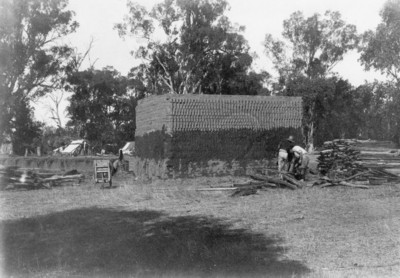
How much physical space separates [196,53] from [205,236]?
37334 mm

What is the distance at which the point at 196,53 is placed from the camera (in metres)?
45.6

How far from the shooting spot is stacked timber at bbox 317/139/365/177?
18594 mm

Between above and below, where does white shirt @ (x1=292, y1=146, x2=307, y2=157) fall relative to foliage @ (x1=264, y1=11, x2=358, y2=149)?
below

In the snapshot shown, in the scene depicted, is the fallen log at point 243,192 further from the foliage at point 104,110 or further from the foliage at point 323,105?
the foliage at point 104,110

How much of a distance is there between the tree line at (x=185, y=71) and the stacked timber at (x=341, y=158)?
19.4 metres

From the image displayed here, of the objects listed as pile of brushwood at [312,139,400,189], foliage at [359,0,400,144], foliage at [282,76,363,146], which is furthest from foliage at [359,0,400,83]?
pile of brushwood at [312,139,400,189]

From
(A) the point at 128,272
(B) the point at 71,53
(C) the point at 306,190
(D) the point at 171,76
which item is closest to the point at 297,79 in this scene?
(D) the point at 171,76

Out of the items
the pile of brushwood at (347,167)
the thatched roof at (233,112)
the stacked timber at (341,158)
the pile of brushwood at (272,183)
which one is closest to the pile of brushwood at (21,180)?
the thatched roof at (233,112)

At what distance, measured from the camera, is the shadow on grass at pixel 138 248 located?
7.37 meters

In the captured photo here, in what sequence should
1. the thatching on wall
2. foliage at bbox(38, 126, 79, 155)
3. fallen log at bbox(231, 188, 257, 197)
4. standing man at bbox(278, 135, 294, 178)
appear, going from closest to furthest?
fallen log at bbox(231, 188, 257, 197) → standing man at bbox(278, 135, 294, 178) → the thatching on wall → foliage at bbox(38, 126, 79, 155)

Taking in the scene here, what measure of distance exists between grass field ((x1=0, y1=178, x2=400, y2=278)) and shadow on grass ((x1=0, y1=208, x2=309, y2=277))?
Answer: 15 mm

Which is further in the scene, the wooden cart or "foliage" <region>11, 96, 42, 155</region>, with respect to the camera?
"foliage" <region>11, 96, 42, 155</region>

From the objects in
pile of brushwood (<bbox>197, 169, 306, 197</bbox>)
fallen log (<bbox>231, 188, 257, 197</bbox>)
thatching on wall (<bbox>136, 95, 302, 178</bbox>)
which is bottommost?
fallen log (<bbox>231, 188, 257, 197</bbox>)

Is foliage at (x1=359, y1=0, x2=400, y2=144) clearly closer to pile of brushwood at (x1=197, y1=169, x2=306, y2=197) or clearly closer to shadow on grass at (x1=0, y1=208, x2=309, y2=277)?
pile of brushwood at (x1=197, y1=169, x2=306, y2=197)
